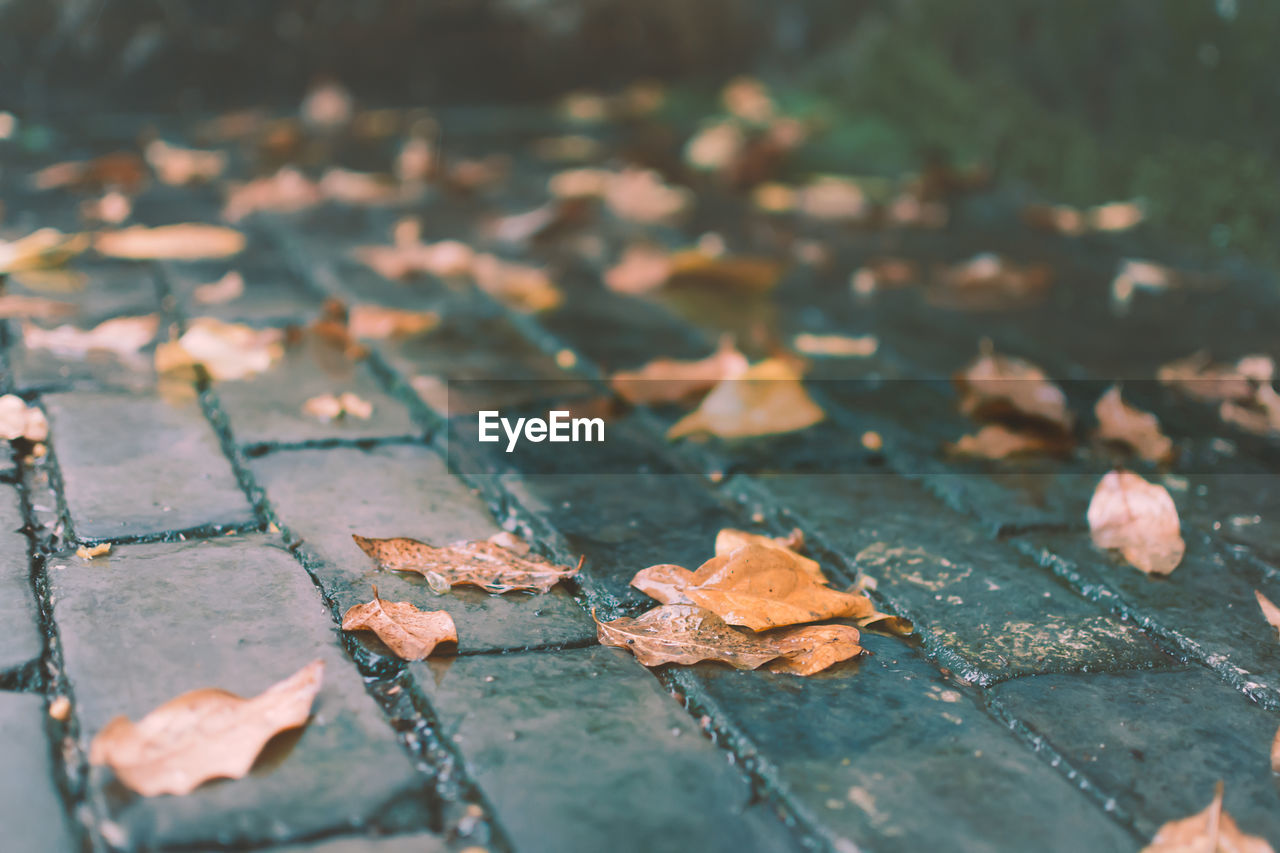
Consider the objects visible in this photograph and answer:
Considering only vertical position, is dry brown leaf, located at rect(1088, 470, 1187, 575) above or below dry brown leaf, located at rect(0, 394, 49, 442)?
below

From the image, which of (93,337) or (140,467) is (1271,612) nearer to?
(140,467)

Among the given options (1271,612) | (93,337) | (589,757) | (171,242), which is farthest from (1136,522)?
(171,242)

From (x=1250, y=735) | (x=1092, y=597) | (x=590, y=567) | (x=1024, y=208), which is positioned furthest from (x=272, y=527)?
(x=1024, y=208)

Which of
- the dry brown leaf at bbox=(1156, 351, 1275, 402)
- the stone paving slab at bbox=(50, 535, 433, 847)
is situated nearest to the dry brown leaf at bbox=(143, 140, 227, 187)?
the stone paving slab at bbox=(50, 535, 433, 847)

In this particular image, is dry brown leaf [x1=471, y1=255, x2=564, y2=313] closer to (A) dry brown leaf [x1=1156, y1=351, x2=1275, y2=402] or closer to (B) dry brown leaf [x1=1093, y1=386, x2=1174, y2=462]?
(B) dry brown leaf [x1=1093, y1=386, x2=1174, y2=462]

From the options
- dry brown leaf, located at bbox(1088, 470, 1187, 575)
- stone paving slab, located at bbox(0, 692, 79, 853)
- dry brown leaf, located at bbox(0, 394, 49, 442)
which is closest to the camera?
stone paving slab, located at bbox(0, 692, 79, 853)

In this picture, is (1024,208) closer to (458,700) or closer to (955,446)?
(955,446)
